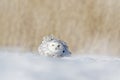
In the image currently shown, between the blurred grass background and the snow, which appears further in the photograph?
the blurred grass background

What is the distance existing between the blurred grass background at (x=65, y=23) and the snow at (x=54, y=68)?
110 inches

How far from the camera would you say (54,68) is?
1.32ft

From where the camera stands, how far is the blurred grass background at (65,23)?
333 cm

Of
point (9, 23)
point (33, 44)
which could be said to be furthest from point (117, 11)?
point (9, 23)

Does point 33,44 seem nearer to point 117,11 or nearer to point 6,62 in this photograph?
point 117,11

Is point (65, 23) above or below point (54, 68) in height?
above

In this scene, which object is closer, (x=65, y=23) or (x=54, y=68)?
(x=54, y=68)

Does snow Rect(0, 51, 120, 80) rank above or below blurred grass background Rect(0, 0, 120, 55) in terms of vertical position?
below

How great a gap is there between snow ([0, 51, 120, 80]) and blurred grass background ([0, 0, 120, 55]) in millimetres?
2787

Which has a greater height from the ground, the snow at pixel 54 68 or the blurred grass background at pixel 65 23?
the blurred grass background at pixel 65 23

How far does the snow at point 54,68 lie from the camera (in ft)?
1.25

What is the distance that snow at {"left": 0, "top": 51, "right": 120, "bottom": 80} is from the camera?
38 cm

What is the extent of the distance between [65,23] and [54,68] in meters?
3.10

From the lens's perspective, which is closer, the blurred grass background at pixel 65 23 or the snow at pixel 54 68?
the snow at pixel 54 68
